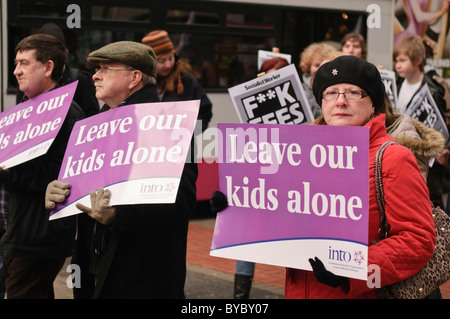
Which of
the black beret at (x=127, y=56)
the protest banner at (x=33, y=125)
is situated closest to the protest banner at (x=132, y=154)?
the black beret at (x=127, y=56)

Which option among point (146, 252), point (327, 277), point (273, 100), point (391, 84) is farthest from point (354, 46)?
point (327, 277)

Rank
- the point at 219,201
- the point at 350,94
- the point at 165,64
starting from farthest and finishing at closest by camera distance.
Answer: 1. the point at 165,64
2. the point at 219,201
3. the point at 350,94

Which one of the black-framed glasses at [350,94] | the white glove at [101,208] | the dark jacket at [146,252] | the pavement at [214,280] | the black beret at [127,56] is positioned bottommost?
the pavement at [214,280]

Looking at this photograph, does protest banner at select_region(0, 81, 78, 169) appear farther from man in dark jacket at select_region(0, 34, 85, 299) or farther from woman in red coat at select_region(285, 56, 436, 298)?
woman in red coat at select_region(285, 56, 436, 298)

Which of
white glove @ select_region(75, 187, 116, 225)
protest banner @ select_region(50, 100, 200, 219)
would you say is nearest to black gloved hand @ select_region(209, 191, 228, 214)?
protest banner @ select_region(50, 100, 200, 219)

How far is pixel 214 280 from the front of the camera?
271 inches

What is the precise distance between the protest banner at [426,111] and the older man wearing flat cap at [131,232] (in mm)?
3217

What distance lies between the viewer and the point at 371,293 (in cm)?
271

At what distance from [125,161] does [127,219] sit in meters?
0.25

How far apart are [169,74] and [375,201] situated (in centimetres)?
401

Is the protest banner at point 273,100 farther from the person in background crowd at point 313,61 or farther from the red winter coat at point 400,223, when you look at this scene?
the red winter coat at point 400,223

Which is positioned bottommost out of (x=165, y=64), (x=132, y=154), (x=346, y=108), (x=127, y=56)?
(x=132, y=154)

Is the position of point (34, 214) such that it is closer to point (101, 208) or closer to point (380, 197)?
point (101, 208)

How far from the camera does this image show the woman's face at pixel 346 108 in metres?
2.76
